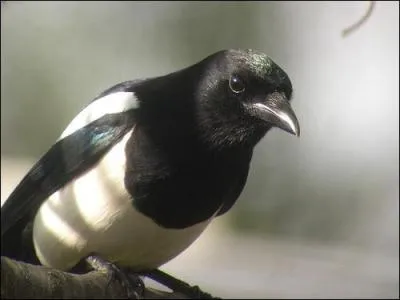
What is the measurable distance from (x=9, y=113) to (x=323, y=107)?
593 mm

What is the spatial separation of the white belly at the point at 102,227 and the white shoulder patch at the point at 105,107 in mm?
47

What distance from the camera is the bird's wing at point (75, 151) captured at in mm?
1229

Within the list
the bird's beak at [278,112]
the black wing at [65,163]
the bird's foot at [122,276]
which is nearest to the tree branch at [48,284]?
→ the bird's foot at [122,276]

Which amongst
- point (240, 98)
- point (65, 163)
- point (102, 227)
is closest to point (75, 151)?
point (65, 163)

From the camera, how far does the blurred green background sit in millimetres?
1527

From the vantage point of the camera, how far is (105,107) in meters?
1.25

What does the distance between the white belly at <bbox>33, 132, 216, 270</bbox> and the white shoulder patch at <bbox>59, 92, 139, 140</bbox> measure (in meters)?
0.05

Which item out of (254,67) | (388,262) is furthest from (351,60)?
(254,67)

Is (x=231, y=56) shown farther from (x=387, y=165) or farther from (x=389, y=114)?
(x=387, y=165)

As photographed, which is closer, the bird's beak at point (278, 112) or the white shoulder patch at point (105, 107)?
the bird's beak at point (278, 112)

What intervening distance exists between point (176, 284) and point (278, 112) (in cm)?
41

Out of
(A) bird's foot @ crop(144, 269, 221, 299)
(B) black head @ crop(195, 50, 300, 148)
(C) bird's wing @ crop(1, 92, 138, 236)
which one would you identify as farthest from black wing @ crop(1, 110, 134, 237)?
(A) bird's foot @ crop(144, 269, 221, 299)

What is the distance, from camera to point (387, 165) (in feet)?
6.23

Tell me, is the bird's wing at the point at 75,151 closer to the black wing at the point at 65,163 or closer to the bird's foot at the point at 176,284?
the black wing at the point at 65,163
